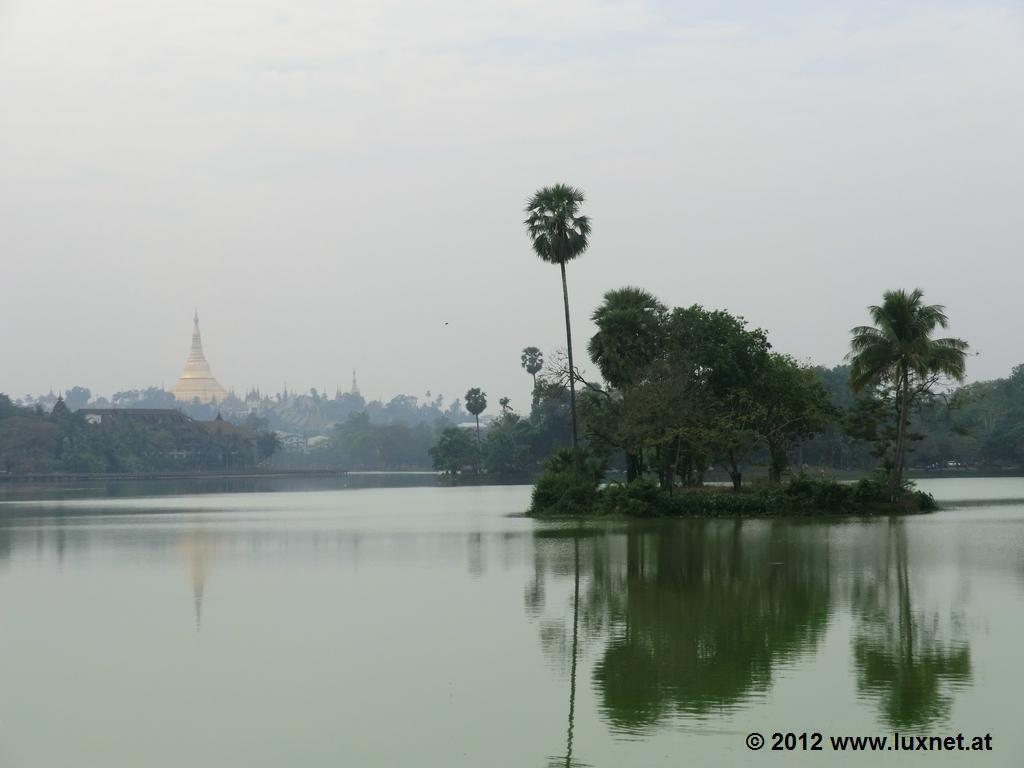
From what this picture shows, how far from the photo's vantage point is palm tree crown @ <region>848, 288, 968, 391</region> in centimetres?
5300

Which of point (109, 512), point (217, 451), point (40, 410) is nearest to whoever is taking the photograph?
point (109, 512)

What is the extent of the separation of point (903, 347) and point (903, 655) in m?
36.0

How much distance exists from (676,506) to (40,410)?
139 meters

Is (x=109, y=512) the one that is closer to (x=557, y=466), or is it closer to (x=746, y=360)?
(x=557, y=466)

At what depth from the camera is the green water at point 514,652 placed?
585 inches

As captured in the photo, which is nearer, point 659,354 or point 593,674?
point 593,674

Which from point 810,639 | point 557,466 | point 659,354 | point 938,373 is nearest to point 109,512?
point 557,466

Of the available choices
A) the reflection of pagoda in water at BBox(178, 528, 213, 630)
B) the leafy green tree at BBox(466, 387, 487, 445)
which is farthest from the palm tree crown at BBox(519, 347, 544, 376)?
the reflection of pagoda in water at BBox(178, 528, 213, 630)

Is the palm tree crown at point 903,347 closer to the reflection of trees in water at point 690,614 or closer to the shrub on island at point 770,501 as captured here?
the shrub on island at point 770,501

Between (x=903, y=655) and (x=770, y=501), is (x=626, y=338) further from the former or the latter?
(x=903, y=655)

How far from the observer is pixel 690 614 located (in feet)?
77.6

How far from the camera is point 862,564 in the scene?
31.6 m

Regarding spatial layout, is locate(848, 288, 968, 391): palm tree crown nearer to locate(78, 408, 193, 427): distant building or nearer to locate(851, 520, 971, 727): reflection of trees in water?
locate(851, 520, 971, 727): reflection of trees in water

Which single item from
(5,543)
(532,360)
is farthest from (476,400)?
(5,543)
